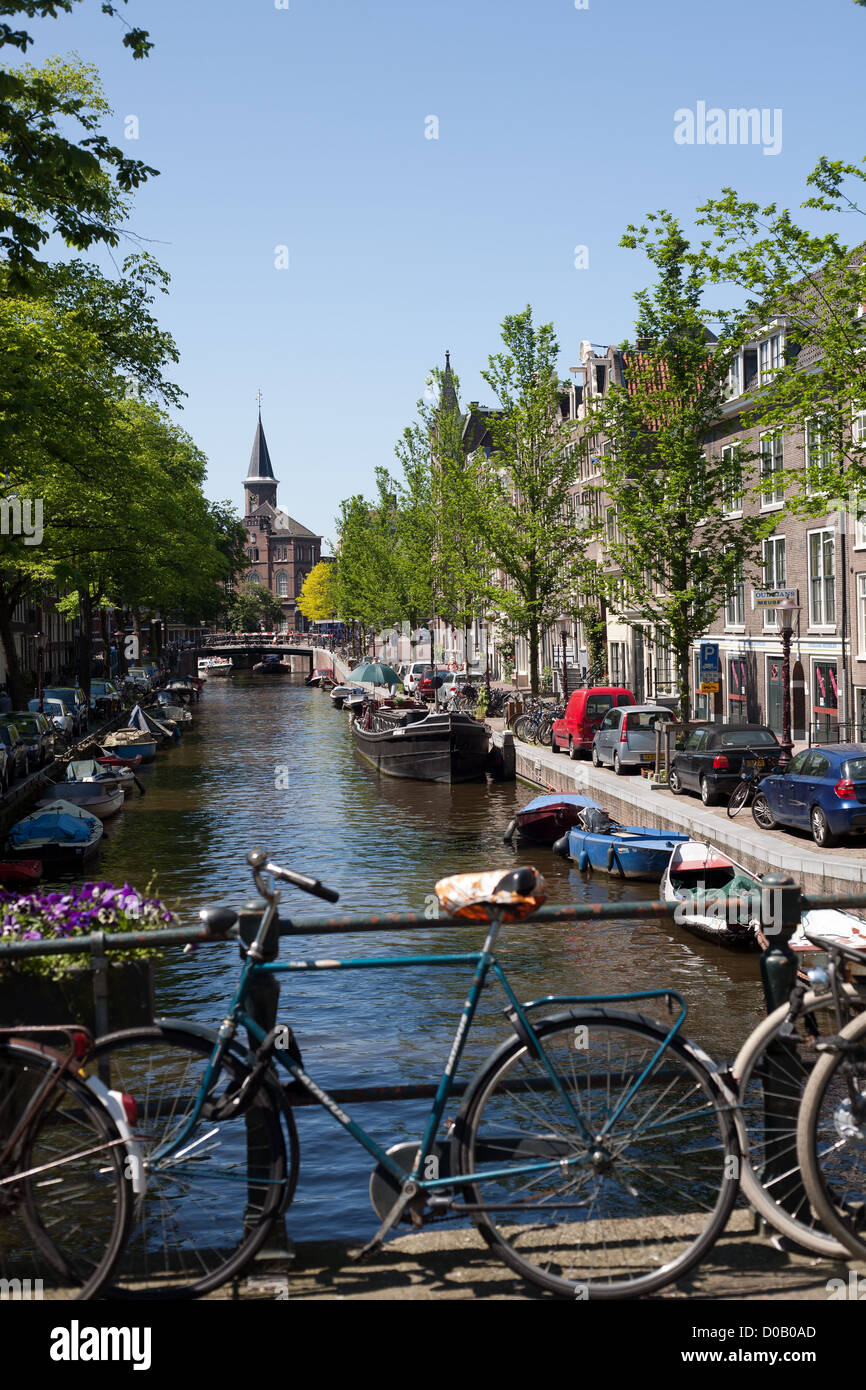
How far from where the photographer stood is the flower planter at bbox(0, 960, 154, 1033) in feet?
A: 15.7

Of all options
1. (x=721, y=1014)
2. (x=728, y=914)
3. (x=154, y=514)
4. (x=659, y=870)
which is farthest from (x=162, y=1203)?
(x=154, y=514)

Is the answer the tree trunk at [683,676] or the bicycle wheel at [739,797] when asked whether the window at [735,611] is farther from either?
the bicycle wheel at [739,797]

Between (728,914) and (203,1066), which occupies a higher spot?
(203,1066)

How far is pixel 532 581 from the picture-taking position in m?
51.1

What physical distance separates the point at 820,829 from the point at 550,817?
30.8 feet

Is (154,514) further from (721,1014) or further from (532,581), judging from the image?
(721,1014)

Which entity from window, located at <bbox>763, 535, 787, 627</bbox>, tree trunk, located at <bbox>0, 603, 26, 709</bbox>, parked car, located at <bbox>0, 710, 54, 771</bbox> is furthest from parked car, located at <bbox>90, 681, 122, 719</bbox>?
window, located at <bbox>763, 535, 787, 627</bbox>

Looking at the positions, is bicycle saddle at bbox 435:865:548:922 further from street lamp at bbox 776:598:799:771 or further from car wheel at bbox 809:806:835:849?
street lamp at bbox 776:598:799:771

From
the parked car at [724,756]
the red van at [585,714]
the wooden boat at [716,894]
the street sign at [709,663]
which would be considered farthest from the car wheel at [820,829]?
the red van at [585,714]

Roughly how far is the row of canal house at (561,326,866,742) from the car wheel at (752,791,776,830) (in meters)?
5.31

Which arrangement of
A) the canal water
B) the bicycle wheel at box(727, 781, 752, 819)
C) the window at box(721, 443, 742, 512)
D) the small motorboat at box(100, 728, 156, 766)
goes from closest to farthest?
the canal water < the bicycle wheel at box(727, 781, 752, 819) < the window at box(721, 443, 742, 512) < the small motorboat at box(100, 728, 156, 766)

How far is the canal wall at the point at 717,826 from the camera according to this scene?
1981 cm

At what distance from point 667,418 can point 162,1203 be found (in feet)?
108

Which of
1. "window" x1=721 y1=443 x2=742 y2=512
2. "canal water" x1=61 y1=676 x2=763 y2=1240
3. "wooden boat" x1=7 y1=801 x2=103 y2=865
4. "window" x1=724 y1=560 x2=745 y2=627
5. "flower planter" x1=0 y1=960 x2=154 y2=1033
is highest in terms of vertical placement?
"window" x1=721 y1=443 x2=742 y2=512
